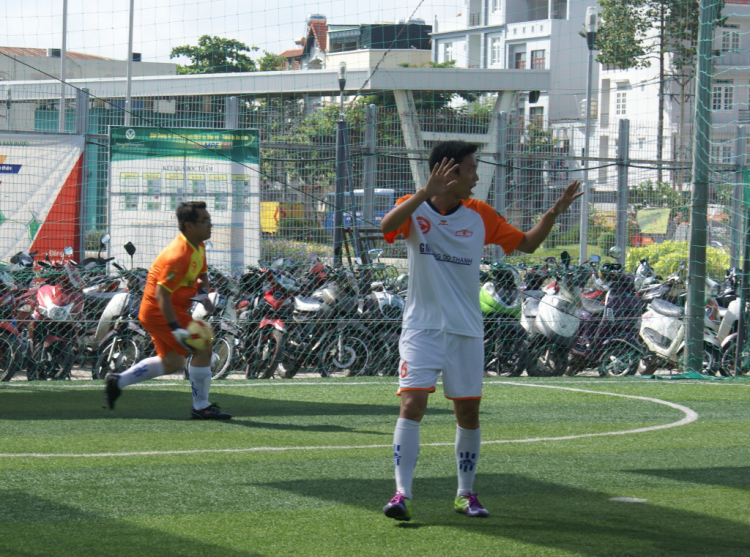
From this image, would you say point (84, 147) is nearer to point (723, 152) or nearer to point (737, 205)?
point (723, 152)

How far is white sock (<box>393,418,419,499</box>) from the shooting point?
4867 mm

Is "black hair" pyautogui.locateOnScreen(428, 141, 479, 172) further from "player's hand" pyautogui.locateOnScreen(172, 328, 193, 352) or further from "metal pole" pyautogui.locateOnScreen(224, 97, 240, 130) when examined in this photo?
"metal pole" pyautogui.locateOnScreen(224, 97, 240, 130)

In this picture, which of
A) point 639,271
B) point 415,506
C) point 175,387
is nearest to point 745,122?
point 639,271

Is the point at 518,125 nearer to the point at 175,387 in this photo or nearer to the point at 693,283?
the point at 693,283

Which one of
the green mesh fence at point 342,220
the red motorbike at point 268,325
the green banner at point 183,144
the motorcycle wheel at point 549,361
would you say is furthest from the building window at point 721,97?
the green banner at point 183,144

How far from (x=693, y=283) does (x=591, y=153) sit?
3755 mm

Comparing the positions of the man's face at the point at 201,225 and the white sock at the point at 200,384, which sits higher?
the man's face at the point at 201,225

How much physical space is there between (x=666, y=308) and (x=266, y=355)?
468 cm

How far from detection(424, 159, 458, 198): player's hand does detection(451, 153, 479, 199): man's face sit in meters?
0.17

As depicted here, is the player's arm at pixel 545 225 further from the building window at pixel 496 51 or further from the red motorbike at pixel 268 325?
the building window at pixel 496 51

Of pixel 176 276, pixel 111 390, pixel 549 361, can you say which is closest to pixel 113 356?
pixel 111 390

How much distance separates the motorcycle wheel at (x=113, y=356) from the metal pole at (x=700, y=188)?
6.25 m

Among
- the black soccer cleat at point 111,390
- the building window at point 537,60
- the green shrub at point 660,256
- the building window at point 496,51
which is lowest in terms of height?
the black soccer cleat at point 111,390

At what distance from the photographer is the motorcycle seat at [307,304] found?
1114 cm
